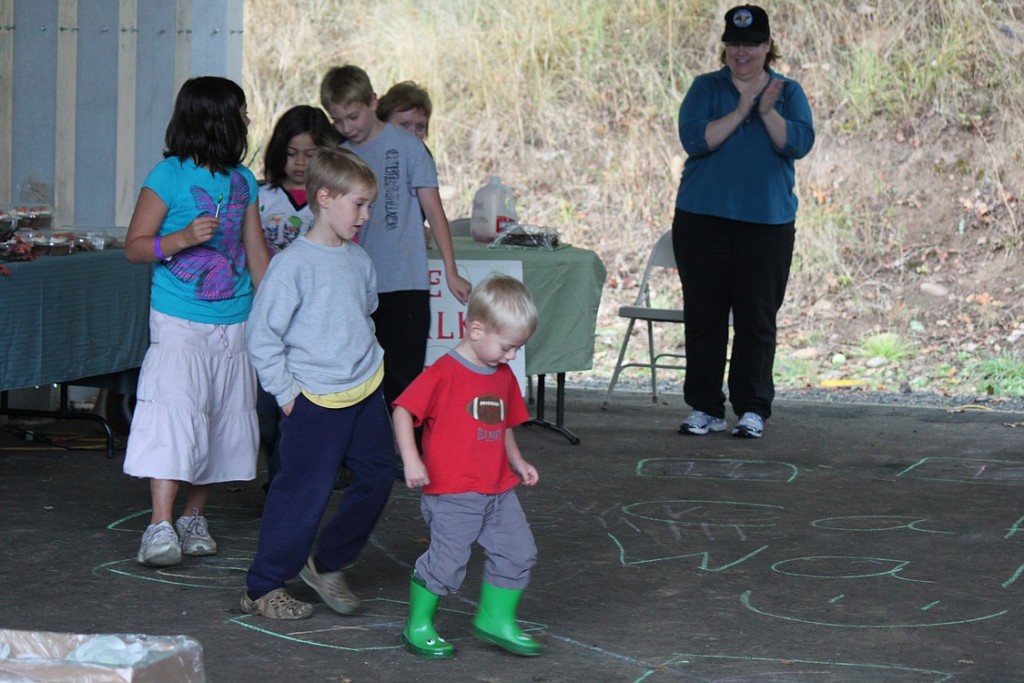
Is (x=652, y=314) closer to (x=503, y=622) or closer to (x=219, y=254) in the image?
(x=219, y=254)

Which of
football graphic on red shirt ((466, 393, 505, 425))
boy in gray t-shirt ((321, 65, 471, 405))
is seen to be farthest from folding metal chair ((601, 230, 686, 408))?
football graphic on red shirt ((466, 393, 505, 425))

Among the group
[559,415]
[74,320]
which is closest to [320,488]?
[74,320]

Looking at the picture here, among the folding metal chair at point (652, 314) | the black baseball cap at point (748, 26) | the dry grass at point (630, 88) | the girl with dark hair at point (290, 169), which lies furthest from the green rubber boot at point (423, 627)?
the dry grass at point (630, 88)

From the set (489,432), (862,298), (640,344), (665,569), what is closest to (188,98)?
(489,432)

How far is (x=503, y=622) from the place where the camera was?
11.9 ft

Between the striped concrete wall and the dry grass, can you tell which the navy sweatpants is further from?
the dry grass

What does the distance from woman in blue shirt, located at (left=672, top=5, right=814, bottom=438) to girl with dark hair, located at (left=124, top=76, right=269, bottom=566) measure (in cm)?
305

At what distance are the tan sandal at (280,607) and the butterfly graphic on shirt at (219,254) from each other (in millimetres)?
1051

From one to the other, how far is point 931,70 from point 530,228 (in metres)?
7.40

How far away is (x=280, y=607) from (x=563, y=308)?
3.42 m

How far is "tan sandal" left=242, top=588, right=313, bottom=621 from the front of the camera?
388 cm

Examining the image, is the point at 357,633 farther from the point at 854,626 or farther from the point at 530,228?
the point at 530,228

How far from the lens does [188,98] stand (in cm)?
439

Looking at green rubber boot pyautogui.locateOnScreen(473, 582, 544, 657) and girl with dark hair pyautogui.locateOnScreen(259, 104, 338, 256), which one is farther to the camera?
girl with dark hair pyautogui.locateOnScreen(259, 104, 338, 256)
